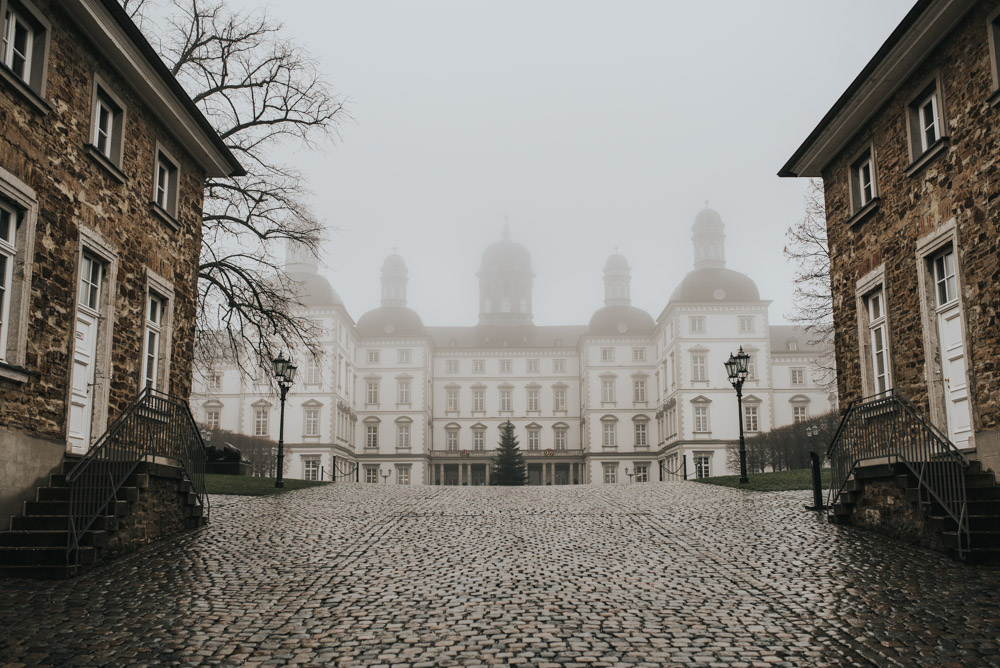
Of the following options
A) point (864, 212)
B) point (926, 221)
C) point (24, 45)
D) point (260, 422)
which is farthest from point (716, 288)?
point (24, 45)

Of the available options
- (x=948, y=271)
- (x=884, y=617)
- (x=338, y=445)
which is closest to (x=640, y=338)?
(x=338, y=445)

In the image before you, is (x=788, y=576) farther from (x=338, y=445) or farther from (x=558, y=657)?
(x=338, y=445)

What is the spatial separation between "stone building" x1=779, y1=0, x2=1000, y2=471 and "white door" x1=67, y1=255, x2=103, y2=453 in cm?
1076

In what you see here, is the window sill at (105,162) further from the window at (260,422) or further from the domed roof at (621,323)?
the domed roof at (621,323)

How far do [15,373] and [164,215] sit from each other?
4.82 meters

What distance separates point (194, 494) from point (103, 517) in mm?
3011

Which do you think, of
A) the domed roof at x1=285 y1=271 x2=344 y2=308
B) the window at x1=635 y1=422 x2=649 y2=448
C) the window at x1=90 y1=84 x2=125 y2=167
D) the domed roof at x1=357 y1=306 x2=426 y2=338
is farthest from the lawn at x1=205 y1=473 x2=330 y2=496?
the window at x1=635 y1=422 x2=649 y2=448

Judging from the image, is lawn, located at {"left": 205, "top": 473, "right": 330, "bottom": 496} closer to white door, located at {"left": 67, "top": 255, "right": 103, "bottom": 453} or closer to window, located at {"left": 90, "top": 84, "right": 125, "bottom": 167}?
white door, located at {"left": 67, "top": 255, "right": 103, "bottom": 453}

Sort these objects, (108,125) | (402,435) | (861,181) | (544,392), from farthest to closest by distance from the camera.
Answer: (544,392) → (402,435) → (861,181) → (108,125)

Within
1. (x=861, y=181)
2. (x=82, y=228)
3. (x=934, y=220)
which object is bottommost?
(x=82, y=228)

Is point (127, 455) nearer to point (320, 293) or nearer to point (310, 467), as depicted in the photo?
point (310, 467)

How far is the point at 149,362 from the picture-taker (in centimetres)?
1402

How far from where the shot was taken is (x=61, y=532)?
31.1 ft

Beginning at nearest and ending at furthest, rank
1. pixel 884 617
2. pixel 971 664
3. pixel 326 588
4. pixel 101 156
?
pixel 971 664 → pixel 884 617 → pixel 326 588 → pixel 101 156
